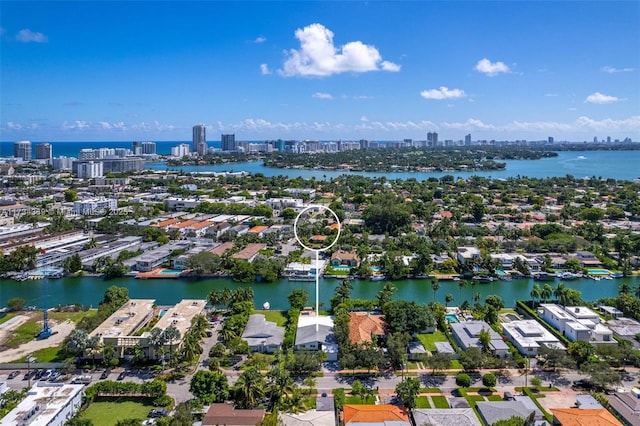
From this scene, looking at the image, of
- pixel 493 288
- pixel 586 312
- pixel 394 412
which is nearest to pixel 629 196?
pixel 493 288

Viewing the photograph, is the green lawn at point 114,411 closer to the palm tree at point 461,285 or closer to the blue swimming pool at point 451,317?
the blue swimming pool at point 451,317

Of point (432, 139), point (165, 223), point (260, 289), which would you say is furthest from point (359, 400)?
point (432, 139)

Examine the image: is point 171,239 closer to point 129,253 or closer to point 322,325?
point 129,253

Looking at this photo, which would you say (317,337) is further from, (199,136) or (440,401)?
(199,136)

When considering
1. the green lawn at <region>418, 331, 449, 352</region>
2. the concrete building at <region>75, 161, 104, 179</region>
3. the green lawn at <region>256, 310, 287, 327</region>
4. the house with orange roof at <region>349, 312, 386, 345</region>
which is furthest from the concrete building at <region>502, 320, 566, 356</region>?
the concrete building at <region>75, 161, 104, 179</region>

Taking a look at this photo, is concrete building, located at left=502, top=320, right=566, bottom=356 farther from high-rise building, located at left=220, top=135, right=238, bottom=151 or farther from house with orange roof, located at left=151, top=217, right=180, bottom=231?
high-rise building, located at left=220, top=135, right=238, bottom=151

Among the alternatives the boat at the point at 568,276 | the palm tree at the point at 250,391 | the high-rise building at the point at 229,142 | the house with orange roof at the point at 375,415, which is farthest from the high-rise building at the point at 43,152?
the house with orange roof at the point at 375,415
